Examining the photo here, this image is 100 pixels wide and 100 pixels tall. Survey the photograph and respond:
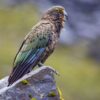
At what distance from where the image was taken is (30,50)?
1507 cm

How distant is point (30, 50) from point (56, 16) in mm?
760

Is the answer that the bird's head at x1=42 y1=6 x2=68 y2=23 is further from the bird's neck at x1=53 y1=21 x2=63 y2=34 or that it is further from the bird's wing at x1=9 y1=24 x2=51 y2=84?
the bird's wing at x1=9 y1=24 x2=51 y2=84

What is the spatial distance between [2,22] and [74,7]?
2626 millimetres

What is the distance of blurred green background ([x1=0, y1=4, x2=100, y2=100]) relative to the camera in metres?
30.1

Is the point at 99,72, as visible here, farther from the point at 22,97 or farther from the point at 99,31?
the point at 22,97

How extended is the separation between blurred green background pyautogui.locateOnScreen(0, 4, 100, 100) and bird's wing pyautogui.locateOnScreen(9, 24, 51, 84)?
494 inches

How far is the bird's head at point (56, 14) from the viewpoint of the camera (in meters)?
15.4

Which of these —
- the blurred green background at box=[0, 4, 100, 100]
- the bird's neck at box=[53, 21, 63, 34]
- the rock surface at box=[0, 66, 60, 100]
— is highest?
the bird's neck at box=[53, 21, 63, 34]

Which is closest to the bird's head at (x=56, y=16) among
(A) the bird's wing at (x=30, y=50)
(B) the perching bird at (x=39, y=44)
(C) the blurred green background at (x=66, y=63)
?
(B) the perching bird at (x=39, y=44)

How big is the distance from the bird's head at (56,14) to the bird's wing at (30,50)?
0.17m

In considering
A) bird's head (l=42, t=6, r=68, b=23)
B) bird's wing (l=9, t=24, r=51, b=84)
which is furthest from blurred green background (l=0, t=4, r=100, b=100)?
bird's wing (l=9, t=24, r=51, b=84)

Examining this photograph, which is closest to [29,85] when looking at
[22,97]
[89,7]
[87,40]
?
[22,97]

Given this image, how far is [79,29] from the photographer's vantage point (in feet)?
116

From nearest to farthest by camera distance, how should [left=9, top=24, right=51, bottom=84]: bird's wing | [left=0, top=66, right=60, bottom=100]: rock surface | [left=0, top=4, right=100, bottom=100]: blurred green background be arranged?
[left=0, top=66, right=60, bottom=100]: rock surface → [left=9, top=24, right=51, bottom=84]: bird's wing → [left=0, top=4, right=100, bottom=100]: blurred green background
